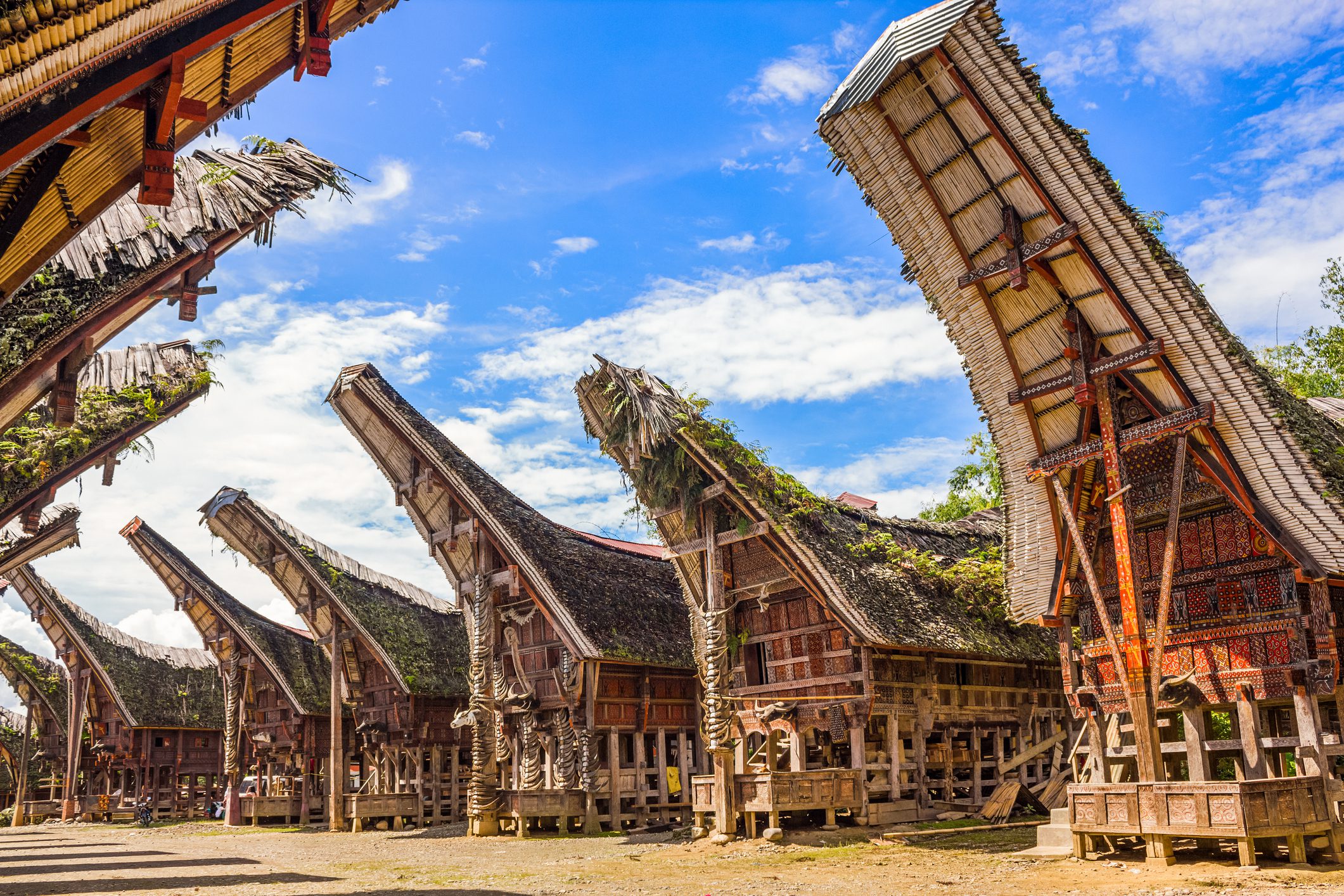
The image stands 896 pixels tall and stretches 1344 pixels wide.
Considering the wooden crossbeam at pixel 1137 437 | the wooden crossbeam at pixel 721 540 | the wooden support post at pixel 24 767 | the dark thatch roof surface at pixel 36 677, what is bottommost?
the wooden support post at pixel 24 767

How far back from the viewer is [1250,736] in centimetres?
1152

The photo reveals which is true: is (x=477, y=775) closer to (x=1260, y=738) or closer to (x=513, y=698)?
(x=513, y=698)

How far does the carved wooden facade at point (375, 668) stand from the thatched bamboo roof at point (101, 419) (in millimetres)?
11378

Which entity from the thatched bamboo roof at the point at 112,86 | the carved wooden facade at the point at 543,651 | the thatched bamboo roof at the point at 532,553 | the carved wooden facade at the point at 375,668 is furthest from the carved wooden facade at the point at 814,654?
the carved wooden facade at the point at 375,668

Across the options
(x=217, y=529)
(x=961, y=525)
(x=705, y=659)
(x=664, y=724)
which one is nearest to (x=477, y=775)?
(x=664, y=724)

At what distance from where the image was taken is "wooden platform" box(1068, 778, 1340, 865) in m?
9.38

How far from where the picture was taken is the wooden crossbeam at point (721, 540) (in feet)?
53.0

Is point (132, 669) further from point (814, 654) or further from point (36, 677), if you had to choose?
point (814, 654)

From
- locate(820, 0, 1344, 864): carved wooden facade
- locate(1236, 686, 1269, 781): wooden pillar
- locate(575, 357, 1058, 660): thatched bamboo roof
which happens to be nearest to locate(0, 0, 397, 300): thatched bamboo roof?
locate(820, 0, 1344, 864): carved wooden facade

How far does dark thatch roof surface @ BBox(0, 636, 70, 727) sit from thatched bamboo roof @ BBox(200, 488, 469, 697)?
16295 mm

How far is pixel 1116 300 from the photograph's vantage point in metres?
11.8

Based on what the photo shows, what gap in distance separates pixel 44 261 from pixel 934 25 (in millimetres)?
8958

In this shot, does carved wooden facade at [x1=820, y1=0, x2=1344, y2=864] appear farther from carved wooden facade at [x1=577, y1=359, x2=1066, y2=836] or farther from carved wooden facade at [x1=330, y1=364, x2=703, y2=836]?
carved wooden facade at [x1=330, y1=364, x2=703, y2=836]

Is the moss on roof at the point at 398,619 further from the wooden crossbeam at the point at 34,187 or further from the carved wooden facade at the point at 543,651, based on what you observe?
the wooden crossbeam at the point at 34,187
